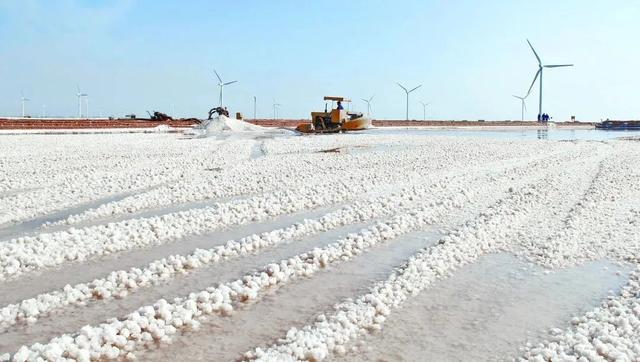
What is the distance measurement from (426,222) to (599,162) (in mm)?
16981

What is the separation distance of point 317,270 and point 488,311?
246 cm

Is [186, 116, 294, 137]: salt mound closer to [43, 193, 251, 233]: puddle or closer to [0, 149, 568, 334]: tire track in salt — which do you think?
[43, 193, 251, 233]: puddle

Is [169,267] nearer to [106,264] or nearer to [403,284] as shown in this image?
[106,264]

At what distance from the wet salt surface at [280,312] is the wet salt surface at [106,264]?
2388 mm

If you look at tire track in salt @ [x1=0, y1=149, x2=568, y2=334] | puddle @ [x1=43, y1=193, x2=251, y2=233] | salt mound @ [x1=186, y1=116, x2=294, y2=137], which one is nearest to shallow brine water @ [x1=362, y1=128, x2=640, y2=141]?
salt mound @ [x1=186, y1=116, x2=294, y2=137]

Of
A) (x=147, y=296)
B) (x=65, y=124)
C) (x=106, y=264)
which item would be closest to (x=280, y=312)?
(x=147, y=296)

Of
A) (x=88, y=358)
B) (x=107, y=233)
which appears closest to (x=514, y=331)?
(x=88, y=358)

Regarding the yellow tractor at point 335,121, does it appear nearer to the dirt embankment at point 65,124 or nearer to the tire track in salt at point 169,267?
the dirt embankment at point 65,124

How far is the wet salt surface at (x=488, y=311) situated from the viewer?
515 centimetres

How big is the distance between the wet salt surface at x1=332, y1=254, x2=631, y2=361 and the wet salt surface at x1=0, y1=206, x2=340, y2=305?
3911mm

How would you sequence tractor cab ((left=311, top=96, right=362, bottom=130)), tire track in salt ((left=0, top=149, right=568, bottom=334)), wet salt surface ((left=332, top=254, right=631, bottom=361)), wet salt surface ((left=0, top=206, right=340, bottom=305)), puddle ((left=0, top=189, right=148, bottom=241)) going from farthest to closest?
tractor cab ((left=311, top=96, right=362, bottom=130))
puddle ((left=0, top=189, right=148, bottom=241))
wet salt surface ((left=0, top=206, right=340, bottom=305))
tire track in salt ((left=0, top=149, right=568, bottom=334))
wet salt surface ((left=332, top=254, right=631, bottom=361))

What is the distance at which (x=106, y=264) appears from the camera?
7867mm

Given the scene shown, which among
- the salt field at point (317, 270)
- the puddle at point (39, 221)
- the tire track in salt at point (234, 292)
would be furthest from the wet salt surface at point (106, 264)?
the puddle at point (39, 221)

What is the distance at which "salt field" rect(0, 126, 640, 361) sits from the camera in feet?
17.1
